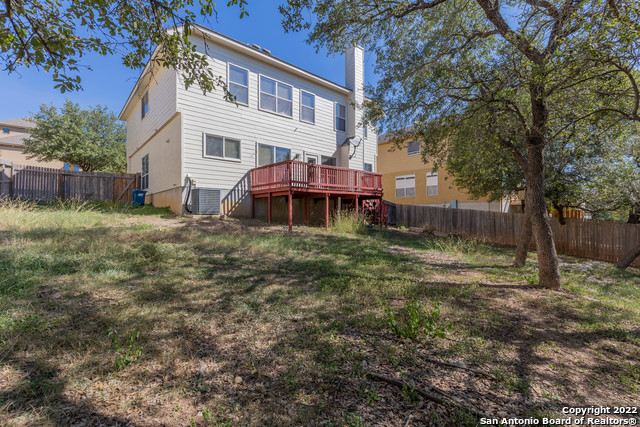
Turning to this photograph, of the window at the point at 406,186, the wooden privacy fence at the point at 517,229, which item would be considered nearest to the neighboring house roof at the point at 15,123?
the window at the point at 406,186

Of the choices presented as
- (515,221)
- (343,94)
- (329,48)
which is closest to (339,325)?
(329,48)

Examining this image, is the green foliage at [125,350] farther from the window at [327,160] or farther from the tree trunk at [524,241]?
the window at [327,160]

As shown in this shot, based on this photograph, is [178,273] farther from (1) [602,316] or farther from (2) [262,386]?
(1) [602,316]

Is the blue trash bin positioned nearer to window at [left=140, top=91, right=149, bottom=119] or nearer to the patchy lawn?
window at [left=140, top=91, right=149, bottom=119]

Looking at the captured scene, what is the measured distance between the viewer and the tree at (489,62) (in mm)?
3750

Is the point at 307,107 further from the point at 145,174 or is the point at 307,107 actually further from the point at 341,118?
the point at 145,174

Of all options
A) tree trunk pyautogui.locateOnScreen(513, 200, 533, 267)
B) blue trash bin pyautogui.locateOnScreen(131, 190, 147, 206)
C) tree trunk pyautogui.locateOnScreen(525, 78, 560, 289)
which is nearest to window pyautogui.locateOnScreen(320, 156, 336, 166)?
blue trash bin pyautogui.locateOnScreen(131, 190, 147, 206)

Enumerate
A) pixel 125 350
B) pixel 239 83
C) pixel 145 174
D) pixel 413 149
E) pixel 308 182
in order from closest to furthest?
pixel 125 350, pixel 308 182, pixel 239 83, pixel 145 174, pixel 413 149

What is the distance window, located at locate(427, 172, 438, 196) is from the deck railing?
27.5ft

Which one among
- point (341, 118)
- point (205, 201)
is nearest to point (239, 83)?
point (205, 201)

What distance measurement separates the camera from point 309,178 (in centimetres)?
995

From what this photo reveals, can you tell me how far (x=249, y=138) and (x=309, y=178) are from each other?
3.54 meters

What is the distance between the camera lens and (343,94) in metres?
14.8

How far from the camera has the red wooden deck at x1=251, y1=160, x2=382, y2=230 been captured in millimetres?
9617
